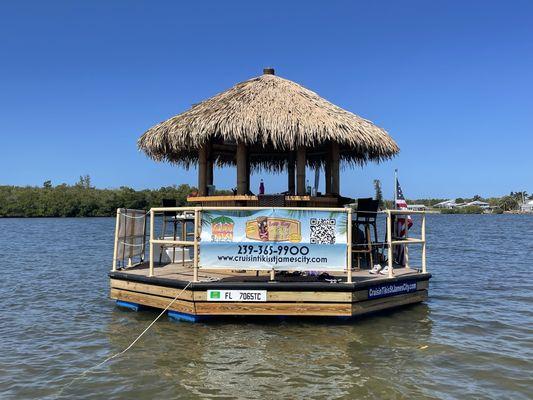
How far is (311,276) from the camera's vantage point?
9062 millimetres

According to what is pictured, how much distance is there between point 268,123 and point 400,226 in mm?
3996

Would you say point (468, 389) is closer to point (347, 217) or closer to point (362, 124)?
point (347, 217)

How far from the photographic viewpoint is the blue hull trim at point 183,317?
8.62m

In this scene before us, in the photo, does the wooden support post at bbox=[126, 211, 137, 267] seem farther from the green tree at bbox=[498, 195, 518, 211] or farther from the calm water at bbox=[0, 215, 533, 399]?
the green tree at bbox=[498, 195, 518, 211]

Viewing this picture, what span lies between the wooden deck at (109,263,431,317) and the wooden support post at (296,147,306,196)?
225cm

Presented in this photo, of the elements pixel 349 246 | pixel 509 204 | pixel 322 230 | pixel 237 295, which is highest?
pixel 509 204

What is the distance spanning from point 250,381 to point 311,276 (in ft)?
10.4

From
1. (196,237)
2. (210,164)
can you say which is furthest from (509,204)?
(196,237)

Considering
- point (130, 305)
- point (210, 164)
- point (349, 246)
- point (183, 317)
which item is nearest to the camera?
point (349, 246)

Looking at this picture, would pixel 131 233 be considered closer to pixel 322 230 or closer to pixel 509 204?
pixel 322 230

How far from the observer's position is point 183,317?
8.80m

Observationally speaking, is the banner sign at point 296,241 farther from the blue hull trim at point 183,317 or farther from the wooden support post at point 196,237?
the blue hull trim at point 183,317

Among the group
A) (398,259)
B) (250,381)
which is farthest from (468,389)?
(398,259)

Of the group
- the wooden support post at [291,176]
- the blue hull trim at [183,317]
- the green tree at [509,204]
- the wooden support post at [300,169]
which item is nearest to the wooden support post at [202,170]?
the wooden support post at [300,169]
